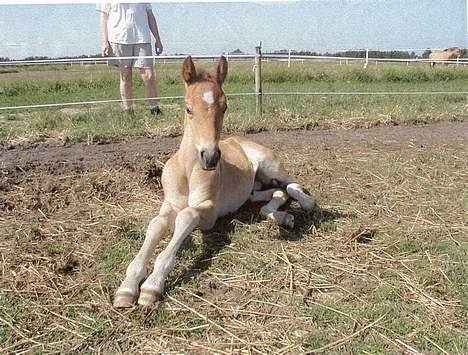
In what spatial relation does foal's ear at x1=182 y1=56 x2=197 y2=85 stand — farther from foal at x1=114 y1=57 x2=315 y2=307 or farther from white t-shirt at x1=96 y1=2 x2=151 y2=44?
white t-shirt at x1=96 y1=2 x2=151 y2=44

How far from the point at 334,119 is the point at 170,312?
6.12 m

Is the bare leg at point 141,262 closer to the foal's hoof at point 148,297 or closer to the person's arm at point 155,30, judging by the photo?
the foal's hoof at point 148,297

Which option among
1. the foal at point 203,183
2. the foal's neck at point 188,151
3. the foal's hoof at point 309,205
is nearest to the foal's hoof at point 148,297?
the foal at point 203,183

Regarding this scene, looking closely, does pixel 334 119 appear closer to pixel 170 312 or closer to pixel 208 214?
pixel 208 214

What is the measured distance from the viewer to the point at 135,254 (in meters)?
3.12

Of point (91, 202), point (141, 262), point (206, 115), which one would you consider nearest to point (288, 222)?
point (206, 115)

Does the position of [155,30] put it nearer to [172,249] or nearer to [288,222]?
[288,222]

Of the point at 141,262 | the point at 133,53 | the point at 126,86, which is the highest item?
the point at 133,53

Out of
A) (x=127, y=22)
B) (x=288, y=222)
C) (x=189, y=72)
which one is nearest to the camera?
(x=189, y=72)

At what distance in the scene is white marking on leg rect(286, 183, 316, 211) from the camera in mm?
4074

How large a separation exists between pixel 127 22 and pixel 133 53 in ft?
1.85

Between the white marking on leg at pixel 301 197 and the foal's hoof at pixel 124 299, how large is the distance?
6.52ft

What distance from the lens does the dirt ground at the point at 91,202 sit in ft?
8.13

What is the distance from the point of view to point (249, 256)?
Result: 3.12m
